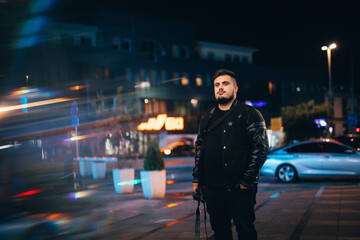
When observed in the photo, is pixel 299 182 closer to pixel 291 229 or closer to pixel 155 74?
pixel 291 229

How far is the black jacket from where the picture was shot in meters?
4.45

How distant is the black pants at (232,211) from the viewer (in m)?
4.46

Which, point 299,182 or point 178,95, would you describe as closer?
point 299,182

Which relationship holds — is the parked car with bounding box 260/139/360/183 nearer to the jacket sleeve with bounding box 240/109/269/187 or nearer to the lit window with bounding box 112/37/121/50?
the jacket sleeve with bounding box 240/109/269/187

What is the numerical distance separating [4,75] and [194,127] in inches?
1812

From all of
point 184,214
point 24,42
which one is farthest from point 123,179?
point 24,42

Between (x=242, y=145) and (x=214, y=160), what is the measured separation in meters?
0.32

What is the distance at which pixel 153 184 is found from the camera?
12.2 meters

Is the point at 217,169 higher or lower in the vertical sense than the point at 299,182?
higher

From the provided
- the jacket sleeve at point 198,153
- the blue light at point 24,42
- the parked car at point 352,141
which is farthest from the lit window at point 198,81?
the jacket sleeve at point 198,153

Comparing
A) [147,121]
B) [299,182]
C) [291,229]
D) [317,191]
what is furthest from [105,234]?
[147,121]

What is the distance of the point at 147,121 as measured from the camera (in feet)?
136

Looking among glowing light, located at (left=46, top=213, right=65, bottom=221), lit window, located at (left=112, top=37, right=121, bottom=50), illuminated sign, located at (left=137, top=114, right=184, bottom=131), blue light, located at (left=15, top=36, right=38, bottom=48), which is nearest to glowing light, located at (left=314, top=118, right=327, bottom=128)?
illuminated sign, located at (left=137, top=114, right=184, bottom=131)

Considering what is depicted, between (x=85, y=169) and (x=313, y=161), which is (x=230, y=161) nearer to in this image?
(x=313, y=161)
